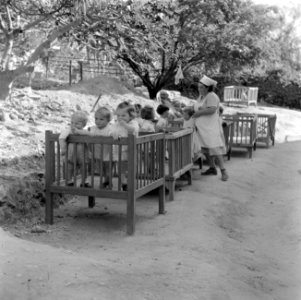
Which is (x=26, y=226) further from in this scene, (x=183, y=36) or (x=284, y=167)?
(x=183, y=36)

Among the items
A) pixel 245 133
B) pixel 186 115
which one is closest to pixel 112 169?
pixel 186 115

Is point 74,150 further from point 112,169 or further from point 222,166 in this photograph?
point 222,166

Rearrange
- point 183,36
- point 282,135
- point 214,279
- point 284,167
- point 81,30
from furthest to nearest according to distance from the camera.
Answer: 1. point 282,135
2. point 183,36
3. point 284,167
4. point 81,30
5. point 214,279

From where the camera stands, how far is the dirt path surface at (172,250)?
3.44 metres

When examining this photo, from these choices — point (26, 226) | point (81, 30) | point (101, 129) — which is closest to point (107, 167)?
point (101, 129)

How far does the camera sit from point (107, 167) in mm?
5629

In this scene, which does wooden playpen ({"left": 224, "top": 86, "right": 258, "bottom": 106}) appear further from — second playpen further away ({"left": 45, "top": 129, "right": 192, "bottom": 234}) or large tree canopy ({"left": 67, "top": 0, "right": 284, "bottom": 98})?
second playpen further away ({"left": 45, "top": 129, "right": 192, "bottom": 234})

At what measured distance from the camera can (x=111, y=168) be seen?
5.14 meters

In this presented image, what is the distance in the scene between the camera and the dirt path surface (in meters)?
3.44

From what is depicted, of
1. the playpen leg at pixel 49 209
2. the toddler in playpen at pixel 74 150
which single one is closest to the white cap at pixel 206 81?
the toddler in playpen at pixel 74 150

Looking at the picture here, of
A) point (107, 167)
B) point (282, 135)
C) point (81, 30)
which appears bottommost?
point (282, 135)

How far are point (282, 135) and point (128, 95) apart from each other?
5.62 m

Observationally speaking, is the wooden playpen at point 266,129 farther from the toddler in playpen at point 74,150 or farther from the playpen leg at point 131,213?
the playpen leg at point 131,213

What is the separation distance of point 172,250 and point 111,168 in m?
1.05
